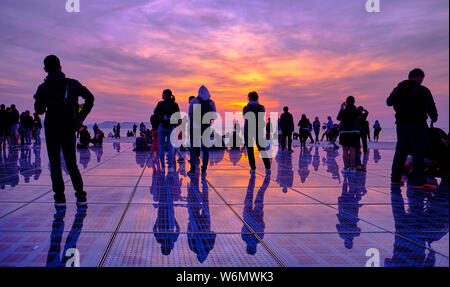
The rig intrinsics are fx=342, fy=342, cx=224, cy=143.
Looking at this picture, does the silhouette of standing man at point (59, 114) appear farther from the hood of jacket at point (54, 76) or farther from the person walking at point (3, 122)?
the person walking at point (3, 122)

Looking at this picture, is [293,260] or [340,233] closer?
[293,260]

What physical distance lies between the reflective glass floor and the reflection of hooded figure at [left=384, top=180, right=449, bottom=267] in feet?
0.03

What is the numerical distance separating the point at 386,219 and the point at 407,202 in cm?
131

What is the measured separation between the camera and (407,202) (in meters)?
5.36

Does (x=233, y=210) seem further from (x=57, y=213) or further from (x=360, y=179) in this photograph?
(x=360, y=179)

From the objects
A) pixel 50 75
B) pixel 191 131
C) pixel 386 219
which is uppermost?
pixel 50 75

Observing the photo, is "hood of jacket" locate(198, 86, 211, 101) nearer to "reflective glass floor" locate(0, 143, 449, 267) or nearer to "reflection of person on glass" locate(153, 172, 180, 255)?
"reflective glass floor" locate(0, 143, 449, 267)

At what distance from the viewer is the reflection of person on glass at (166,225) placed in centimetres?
337

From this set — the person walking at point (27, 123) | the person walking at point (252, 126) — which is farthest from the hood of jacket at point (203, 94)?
the person walking at point (27, 123)

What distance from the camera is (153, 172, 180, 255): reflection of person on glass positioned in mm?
3369

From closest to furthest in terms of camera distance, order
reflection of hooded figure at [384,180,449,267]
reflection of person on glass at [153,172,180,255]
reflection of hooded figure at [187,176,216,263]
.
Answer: reflection of hooded figure at [384,180,449,267] → reflection of hooded figure at [187,176,216,263] → reflection of person on glass at [153,172,180,255]

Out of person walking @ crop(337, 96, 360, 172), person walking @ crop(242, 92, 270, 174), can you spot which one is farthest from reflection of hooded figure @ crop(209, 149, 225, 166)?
person walking @ crop(337, 96, 360, 172)
